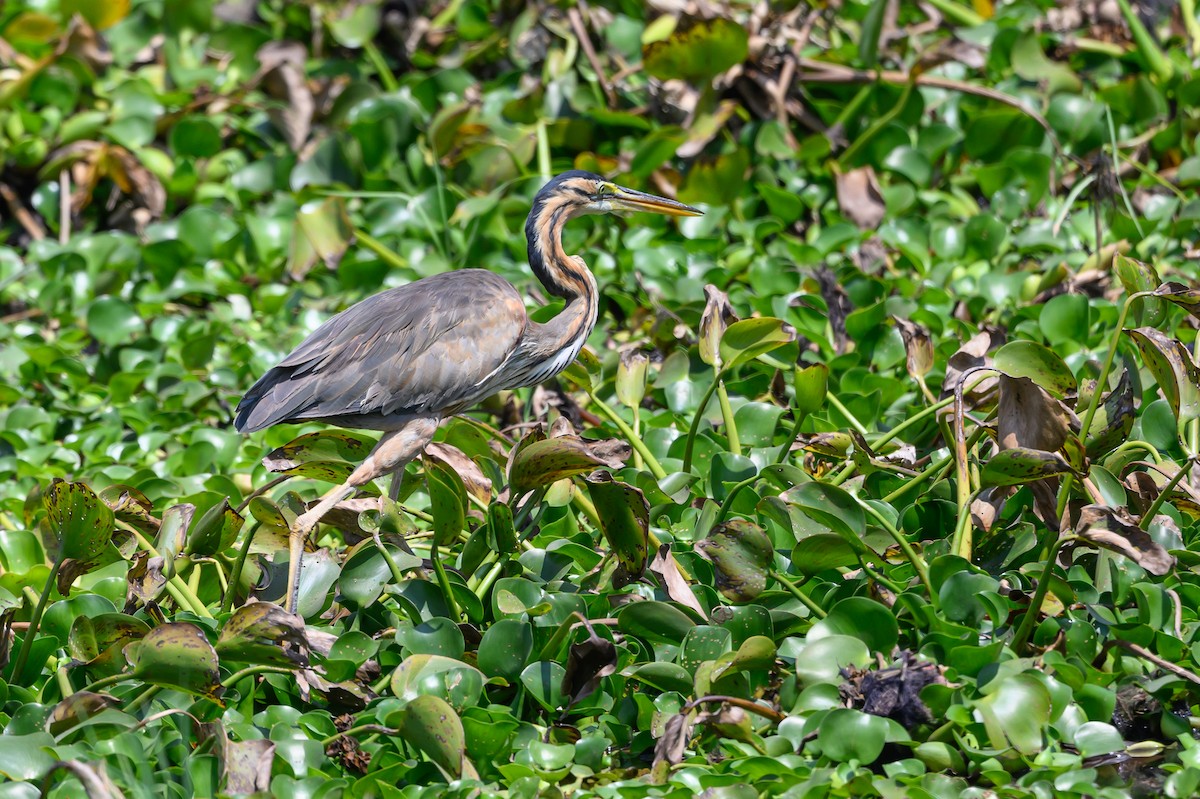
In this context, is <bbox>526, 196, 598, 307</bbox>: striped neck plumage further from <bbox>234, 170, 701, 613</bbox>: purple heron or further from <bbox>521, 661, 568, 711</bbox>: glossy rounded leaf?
<bbox>521, 661, 568, 711</bbox>: glossy rounded leaf

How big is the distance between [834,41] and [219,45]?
11.6 feet

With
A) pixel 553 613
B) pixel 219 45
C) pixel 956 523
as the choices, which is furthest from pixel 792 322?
pixel 219 45

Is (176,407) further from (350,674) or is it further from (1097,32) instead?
(1097,32)

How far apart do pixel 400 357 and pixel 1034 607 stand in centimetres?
228

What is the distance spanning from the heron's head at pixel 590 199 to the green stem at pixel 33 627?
2245 millimetres

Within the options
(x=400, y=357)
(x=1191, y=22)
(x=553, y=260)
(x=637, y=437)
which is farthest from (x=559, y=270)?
(x=1191, y=22)

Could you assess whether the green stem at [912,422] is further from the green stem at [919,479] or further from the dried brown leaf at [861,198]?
the dried brown leaf at [861,198]

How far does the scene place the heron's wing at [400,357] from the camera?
15.0 feet

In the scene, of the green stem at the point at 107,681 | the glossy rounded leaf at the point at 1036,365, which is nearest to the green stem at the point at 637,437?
the glossy rounded leaf at the point at 1036,365

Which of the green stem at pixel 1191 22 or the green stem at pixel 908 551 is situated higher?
the green stem at pixel 1191 22

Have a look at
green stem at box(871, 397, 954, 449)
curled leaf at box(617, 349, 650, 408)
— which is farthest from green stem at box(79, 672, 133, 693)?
green stem at box(871, 397, 954, 449)

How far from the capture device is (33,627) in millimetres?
3570

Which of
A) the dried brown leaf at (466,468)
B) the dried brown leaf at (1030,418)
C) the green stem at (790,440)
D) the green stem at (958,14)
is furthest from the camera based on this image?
the green stem at (958,14)

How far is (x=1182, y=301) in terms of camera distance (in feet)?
11.8
